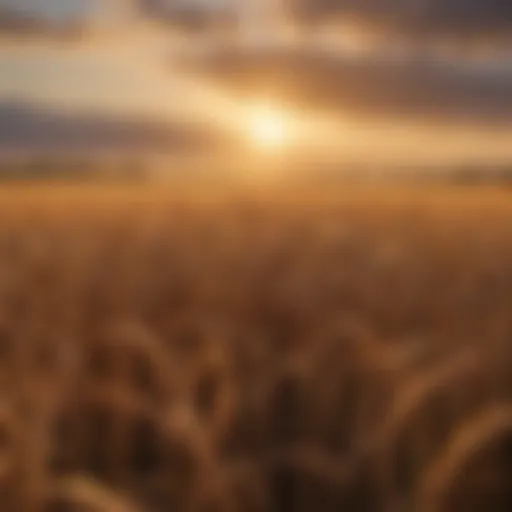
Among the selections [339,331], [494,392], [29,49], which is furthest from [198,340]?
[29,49]

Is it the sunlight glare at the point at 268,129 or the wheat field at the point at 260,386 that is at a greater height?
the sunlight glare at the point at 268,129

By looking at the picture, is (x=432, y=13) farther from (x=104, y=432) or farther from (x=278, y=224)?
(x=104, y=432)

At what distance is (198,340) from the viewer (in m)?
0.90

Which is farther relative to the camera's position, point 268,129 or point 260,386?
point 268,129

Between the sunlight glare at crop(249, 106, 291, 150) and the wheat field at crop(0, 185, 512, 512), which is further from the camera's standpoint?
the sunlight glare at crop(249, 106, 291, 150)

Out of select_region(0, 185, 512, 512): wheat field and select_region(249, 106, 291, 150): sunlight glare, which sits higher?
select_region(249, 106, 291, 150): sunlight glare

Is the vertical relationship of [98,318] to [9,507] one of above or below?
above

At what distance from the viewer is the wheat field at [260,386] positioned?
0.56m

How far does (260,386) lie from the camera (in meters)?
0.76

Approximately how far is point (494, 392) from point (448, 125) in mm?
1291

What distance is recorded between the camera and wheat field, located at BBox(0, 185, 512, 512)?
56 centimetres

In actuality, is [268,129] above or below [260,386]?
above

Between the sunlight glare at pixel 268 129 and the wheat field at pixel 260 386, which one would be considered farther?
the sunlight glare at pixel 268 129

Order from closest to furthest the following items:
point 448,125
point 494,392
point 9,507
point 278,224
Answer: point 9,507, point 494,392, point 448,125, point 278,224
